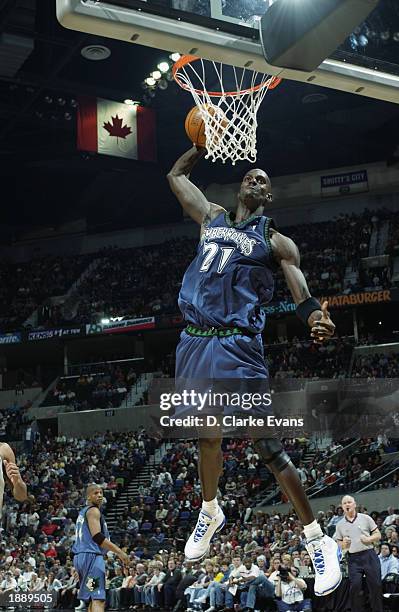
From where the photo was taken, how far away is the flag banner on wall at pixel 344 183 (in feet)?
106

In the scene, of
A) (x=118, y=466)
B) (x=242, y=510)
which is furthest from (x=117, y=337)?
(x=242, y=510)

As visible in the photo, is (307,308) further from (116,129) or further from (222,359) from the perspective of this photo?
(116,129)

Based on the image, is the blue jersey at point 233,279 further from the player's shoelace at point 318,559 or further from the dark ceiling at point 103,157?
the dark ceiling at point 103,157

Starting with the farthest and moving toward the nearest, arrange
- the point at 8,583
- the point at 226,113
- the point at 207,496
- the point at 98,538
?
the point at 8,583
the point at 98,538
the point at 226,113
the point at 207,496

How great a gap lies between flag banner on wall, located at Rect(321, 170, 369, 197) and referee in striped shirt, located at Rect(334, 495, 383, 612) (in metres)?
23.3

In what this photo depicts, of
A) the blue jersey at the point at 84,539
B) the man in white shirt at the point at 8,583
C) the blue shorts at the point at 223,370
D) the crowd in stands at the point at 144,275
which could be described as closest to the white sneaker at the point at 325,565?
the blue shorts at the point at 223,370

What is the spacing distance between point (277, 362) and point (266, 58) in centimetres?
2399

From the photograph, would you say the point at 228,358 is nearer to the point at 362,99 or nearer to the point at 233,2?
the point at 233,2

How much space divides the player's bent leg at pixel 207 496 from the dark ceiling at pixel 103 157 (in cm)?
1754

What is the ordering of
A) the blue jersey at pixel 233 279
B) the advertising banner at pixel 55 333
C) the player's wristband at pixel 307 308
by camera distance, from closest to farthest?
1. the player's wristband at pixel 307 308
2. the blue jersey at pixel 233 279
3. the advertising banner at pixel 55 333

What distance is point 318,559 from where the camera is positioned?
505cm

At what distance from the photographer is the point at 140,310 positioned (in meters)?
31.8

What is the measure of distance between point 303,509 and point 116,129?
19.9 metres

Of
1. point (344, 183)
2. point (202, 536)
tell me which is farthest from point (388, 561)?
point (344, 183)
